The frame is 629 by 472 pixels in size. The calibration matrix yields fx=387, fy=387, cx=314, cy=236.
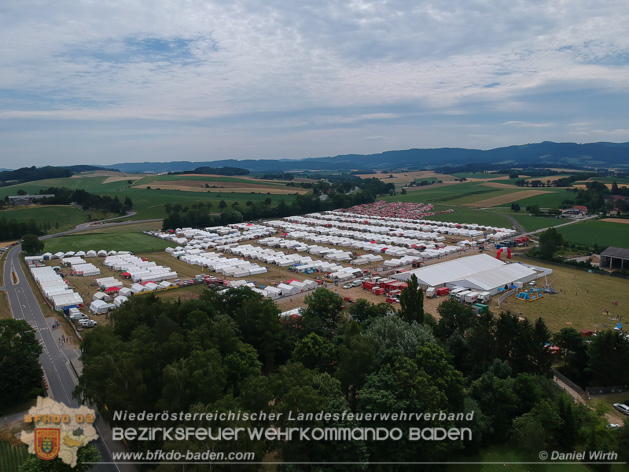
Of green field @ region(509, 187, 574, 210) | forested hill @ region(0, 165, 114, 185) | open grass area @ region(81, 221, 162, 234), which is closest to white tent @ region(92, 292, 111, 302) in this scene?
open grass area @ region(81, 221, 162, 234)

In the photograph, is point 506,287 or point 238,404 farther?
point 506,287

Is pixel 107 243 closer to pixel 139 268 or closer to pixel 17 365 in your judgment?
pixel 139 268

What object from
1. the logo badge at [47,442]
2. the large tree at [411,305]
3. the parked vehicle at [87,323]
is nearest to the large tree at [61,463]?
the logo badge at [47,442]

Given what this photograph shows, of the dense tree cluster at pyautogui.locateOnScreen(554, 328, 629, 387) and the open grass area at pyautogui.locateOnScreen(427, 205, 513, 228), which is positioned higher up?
the open grass area at pyautogui.locateOnScreen(427, 205, 513, 228)

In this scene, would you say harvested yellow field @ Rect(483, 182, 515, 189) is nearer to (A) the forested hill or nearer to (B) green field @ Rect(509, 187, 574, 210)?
(B) green field @ Rect(509, 187, 574, 210)

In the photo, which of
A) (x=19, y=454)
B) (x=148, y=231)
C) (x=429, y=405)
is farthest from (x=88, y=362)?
(x=148, y=231)

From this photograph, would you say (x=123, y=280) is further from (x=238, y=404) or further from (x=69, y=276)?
(x=238, y=404)
